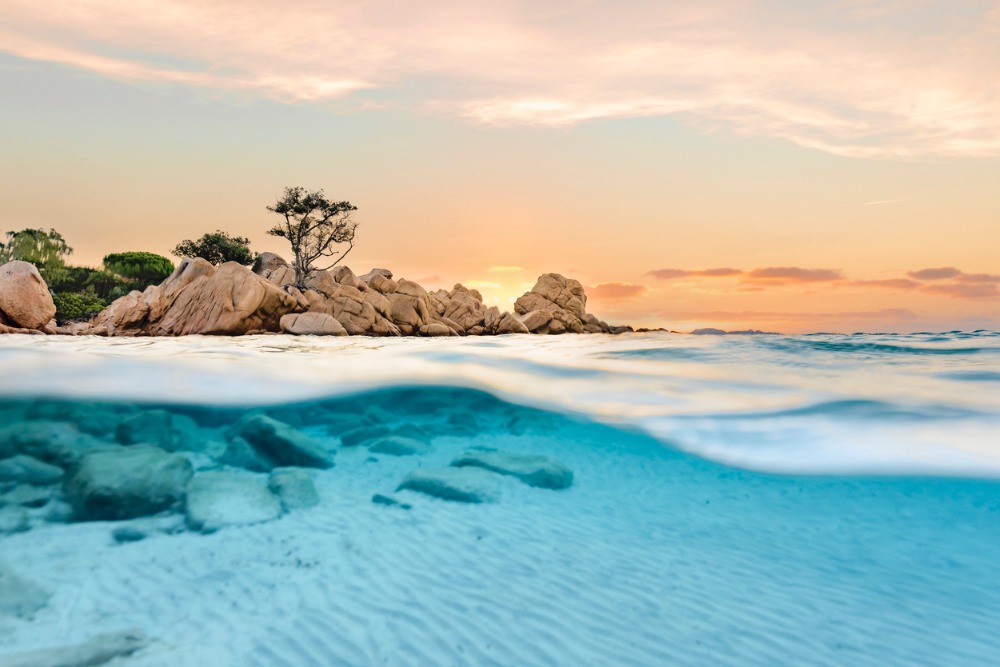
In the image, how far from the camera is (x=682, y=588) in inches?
195

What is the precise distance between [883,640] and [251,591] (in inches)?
197

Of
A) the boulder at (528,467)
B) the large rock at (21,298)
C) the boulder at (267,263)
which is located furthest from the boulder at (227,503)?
the boulder at (267,263)

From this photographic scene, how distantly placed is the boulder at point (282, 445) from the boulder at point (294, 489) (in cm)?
115

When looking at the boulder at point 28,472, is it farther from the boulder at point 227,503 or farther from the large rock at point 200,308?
the large rock at point 200,308

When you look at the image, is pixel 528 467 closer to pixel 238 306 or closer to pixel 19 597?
pixel 19 597

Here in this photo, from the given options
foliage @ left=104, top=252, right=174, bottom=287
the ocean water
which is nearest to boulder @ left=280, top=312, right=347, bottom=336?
the ocean water

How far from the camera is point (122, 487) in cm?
617

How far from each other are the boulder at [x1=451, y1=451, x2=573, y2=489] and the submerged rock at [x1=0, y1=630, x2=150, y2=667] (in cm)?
425

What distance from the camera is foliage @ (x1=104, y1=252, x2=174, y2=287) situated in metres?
48.7

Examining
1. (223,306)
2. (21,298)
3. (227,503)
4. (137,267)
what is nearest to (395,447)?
(227,503)

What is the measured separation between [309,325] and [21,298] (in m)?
11.1

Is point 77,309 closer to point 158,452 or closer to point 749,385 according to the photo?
point 158,452

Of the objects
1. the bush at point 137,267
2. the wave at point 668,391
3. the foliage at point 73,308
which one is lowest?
the wave at point 668,391

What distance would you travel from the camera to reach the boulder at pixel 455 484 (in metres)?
6.71
